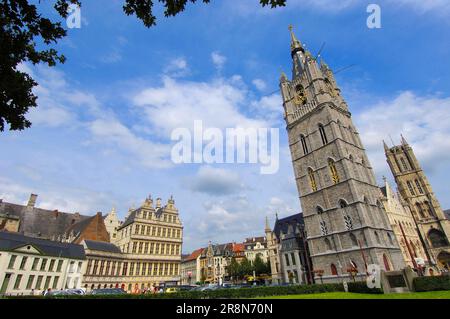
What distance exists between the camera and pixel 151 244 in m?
43.4

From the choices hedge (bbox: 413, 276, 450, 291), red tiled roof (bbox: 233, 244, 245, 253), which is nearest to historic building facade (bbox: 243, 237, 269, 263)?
red tiled roof (bbox: 233, 244, 245, 253)

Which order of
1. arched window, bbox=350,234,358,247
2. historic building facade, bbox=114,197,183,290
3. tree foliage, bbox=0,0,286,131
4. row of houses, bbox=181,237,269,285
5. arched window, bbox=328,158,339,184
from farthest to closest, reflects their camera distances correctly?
row of houses, bbox=181,237,269,285 → historic building facade, bbox=114,197,183,290 → arched window, bbox=328,158,339,184 → arched window, bbox=350,234,358,247 → tree foliage, bbox=0,0,286,131

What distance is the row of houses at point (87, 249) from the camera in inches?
1244

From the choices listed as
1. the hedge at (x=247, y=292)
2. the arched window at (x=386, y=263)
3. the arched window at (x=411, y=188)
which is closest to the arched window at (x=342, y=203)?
the arched window at (x=386, y=263)

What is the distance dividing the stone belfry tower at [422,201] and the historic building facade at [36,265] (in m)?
66.8

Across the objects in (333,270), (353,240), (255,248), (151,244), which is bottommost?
(333,270)

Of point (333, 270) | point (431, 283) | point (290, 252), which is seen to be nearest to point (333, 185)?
point (333, 270)

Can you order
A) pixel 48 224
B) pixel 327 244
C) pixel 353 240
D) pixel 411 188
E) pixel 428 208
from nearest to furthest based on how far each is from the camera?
pixel 353 240
pixel 327 244
pixel 48 224
pixel 428 208
pixel 411 188

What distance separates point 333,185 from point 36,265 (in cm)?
4162

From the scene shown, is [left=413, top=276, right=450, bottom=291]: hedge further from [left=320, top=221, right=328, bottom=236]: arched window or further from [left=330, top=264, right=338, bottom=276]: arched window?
[left=320, top=221, right=328, bottom=236]: arched window

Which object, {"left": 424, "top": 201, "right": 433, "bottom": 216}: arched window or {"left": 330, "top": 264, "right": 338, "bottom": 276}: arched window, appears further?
{"left": 424, "top": 201, "right": 433, "bottom": 216}: arched window

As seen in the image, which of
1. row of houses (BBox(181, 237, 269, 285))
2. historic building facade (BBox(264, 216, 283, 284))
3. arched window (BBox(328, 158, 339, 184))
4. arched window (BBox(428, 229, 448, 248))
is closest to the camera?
arched window (BBox(328, 158, 339, 184))

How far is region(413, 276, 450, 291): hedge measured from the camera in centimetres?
2003

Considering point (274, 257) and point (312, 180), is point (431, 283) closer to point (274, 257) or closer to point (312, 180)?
point (312, 180)
